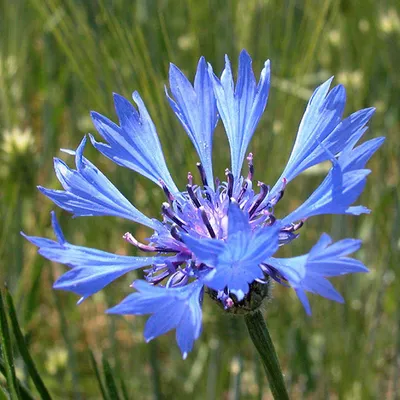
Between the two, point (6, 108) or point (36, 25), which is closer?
point (6, 108)

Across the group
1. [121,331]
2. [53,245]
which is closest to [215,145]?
[53,245]

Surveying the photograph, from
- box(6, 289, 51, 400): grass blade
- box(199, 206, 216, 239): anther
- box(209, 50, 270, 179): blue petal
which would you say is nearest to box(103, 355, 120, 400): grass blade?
box(6, 289, 51, 400): grass blade

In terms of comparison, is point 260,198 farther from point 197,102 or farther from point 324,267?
point 324,267

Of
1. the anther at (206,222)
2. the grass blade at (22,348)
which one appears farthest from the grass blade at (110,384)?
the anther at (206,222)

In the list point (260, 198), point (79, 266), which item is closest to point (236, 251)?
point (79, 266)

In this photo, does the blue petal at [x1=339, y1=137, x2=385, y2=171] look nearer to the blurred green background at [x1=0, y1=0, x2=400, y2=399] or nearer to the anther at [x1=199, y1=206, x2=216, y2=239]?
the anther at [x1=199, y1=206, x2=216, y2=239]

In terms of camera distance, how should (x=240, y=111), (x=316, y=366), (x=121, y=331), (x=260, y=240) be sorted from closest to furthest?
(x=260, y=240) < (x=240, y=111) < (x=316, y=366) < (x=121, y=331)

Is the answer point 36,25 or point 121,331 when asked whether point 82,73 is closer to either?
point 36,25
